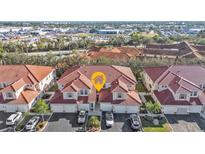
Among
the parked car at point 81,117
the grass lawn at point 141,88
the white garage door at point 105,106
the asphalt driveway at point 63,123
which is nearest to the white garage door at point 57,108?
the asphalt driveway at point 63,123

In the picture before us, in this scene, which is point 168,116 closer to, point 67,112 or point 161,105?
point 161,105

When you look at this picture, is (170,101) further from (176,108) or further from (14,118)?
(14,118)

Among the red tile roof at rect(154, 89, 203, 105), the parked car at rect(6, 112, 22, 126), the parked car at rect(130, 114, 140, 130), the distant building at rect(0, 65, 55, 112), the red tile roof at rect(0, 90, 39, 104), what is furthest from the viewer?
the distant building at rect(0, 65, 55, 112)

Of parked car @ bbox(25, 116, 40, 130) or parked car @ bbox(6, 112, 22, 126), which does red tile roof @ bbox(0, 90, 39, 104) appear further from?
parked car @ bbox(25, 116, 40, 130)

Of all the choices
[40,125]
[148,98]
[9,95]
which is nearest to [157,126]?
[148,98]

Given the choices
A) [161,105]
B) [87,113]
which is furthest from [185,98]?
[87,113]

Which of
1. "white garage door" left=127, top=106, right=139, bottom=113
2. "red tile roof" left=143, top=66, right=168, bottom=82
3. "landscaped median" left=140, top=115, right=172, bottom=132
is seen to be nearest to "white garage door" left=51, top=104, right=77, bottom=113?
"white garage door" left=127, top=106, right=139, bottom=113
